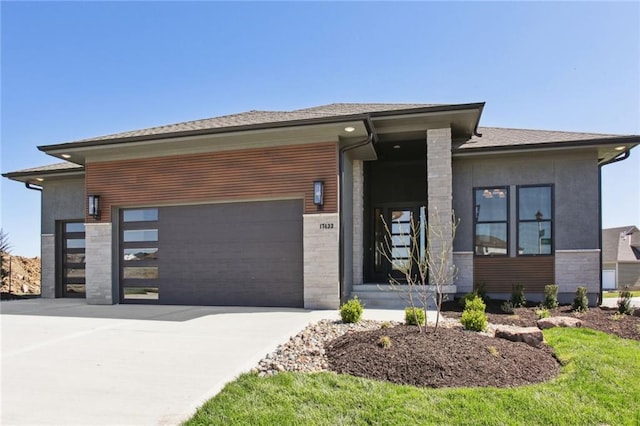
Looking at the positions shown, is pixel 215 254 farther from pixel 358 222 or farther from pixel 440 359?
pixel 440 359

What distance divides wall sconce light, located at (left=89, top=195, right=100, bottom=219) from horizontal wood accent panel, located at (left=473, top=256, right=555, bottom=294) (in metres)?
9.88

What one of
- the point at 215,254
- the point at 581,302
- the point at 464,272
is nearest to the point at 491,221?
the point at 464,272

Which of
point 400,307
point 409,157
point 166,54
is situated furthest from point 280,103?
point 400,307

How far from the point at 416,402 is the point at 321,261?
5.48 m

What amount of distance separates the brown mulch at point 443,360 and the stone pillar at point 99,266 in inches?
298

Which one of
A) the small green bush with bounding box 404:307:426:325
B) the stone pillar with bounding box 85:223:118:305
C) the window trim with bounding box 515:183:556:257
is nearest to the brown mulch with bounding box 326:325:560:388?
the small green bush with bounding box 404:307:426:325

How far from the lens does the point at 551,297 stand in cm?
901

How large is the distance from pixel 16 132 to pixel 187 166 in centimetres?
615

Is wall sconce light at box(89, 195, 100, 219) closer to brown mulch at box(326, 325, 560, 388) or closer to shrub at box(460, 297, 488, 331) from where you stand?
brown mulch at box(326, 325, 560, 388)

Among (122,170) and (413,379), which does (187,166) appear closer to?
(122,170)

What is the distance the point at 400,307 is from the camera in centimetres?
895

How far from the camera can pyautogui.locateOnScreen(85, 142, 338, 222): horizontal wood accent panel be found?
9.00 m

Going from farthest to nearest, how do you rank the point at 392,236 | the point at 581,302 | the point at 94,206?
the point at 392,236, the point at 94,206, the point at 581,302

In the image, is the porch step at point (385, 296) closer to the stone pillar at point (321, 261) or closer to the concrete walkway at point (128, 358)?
the concrete walkway at point (128, 358)
